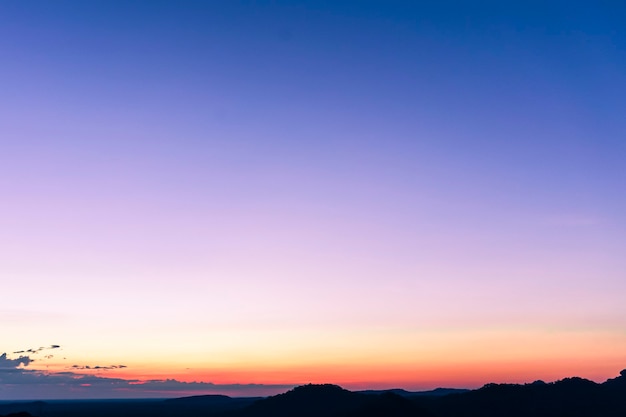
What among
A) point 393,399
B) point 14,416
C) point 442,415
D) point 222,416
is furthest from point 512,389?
point 14,416

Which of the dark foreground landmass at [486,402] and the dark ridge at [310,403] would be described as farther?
the dark ridge at [310,403]

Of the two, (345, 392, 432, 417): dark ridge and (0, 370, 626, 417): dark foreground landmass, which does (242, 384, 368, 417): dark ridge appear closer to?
(0, 370, 626, 417): dark foreground landmass

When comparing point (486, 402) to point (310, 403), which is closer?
point (486, 402)

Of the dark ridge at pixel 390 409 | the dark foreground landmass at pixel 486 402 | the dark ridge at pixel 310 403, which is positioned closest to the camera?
the dark ridge at pixel 390 409

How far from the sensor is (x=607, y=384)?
582ft

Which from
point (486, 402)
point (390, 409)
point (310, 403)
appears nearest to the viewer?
point (390, 409)

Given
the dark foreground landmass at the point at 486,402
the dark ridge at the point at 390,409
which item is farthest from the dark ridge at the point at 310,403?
the dark ridge at the point at 390,409

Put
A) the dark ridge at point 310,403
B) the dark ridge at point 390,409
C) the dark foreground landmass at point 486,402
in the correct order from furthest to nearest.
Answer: the dark ridge at point 310,403, the dark foreground landmass at point 486,402, the dark ridge at point 390,409

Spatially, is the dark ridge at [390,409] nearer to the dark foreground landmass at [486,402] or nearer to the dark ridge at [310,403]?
the dark foreground landmass at [486,402]

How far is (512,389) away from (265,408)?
6153cm

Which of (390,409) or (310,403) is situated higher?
(310,403)

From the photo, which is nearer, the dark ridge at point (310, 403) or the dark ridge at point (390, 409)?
the dark ridge at point (390, 409)

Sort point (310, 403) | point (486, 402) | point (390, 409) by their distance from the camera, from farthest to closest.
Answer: point (310, 403)
point (486, 402)
point (390, 409)

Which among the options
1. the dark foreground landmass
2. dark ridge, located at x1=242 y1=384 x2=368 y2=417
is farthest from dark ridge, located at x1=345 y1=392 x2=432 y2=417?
dark ridge, located at x1=242 y1=384 x2=368 y2=417
